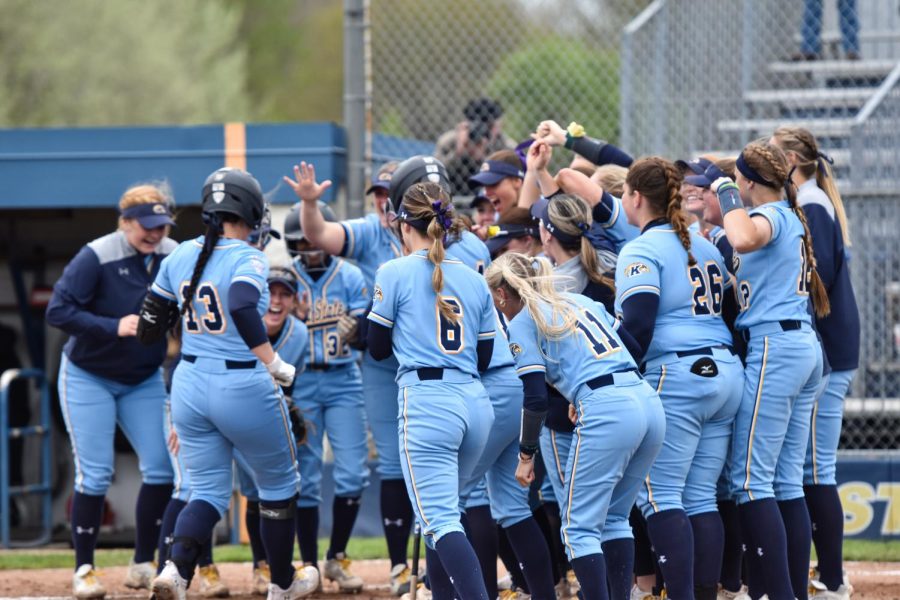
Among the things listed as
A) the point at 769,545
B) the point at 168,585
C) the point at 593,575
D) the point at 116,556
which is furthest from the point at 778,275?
the point at 116,556

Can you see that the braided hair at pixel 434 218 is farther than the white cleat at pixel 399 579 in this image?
No

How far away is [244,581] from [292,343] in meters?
1.34

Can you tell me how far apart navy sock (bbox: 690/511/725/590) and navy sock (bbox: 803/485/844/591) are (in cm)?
67

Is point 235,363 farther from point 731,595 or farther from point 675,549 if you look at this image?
point 731,595

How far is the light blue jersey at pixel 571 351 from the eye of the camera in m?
4.74

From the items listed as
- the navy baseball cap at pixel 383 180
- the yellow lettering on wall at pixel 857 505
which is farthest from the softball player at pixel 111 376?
the yellow lettering on wall at pixel 857 505

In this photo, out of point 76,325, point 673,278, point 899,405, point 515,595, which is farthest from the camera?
point 899,405

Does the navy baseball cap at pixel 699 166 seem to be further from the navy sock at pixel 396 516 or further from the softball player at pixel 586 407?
the navy sock at pixel 396 516

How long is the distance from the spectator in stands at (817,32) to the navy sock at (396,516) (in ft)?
18.3

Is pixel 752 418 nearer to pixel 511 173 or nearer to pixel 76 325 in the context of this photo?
pixel 511 173

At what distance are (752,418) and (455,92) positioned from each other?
4.49 m

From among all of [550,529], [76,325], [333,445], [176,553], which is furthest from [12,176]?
[550,529]

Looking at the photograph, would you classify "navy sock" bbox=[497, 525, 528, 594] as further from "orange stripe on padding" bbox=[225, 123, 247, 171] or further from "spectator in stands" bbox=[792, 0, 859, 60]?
"spectator in stands" bbox=[792, 0, 859, 60]

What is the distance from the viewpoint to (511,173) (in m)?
6.40
